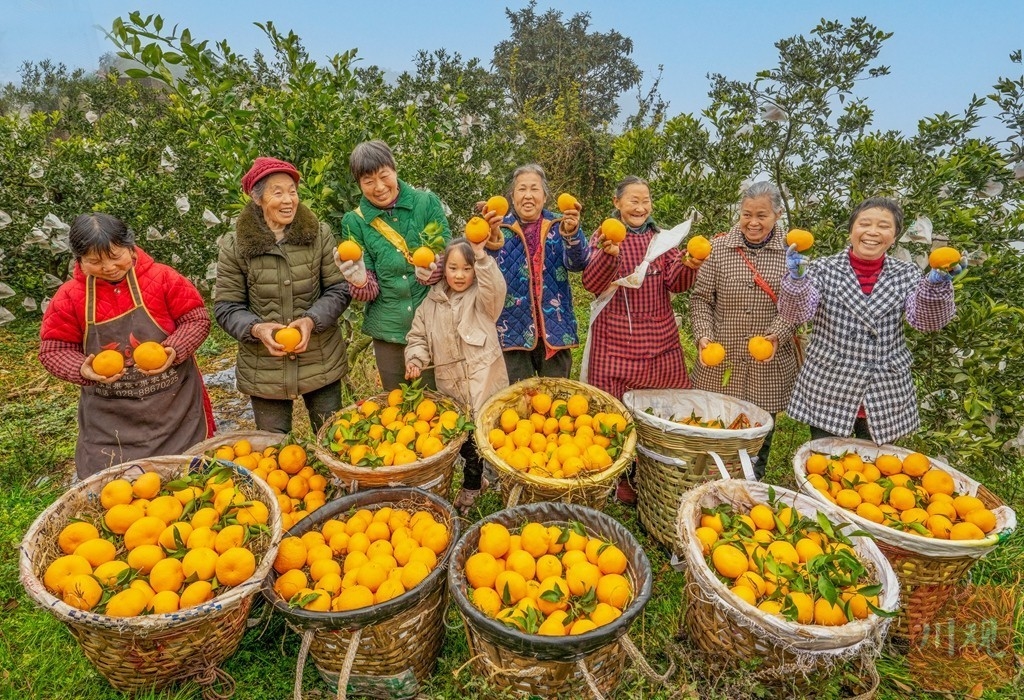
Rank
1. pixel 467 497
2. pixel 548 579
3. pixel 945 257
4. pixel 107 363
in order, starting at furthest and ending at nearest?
1. pixel 467 497
2. pixel 107 363
3. pixel 945 257
4. pixel 548 579

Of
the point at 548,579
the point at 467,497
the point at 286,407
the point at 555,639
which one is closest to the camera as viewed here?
the point at 555,639

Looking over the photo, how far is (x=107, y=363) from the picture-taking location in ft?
8.63

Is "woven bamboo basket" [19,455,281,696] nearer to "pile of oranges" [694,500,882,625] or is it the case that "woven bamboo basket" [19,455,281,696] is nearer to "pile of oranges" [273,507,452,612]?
"pile of oranges" [273,507,452,612]

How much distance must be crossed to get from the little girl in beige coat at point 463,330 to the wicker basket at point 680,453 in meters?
0.84

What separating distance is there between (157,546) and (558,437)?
1.83 m

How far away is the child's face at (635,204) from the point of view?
10.4 feet

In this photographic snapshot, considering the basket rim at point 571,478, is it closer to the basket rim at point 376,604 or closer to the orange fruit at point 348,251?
the basket rim at point 376,604

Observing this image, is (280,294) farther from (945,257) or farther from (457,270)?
(945,257)

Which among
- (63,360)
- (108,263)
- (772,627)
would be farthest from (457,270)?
(772,627)

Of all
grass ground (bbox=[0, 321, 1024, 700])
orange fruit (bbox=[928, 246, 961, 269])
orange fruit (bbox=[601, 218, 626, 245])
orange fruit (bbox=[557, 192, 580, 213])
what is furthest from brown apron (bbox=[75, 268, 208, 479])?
orange fruit (bbox=[928, 246, 961, 269])

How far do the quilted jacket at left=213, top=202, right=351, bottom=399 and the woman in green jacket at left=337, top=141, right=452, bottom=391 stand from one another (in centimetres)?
19

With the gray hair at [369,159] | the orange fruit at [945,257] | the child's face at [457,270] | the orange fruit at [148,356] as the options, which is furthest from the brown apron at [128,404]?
the orange fruit at [945,257]

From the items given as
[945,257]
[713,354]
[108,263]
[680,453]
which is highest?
[108,263]

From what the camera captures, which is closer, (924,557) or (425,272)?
(924,557)
